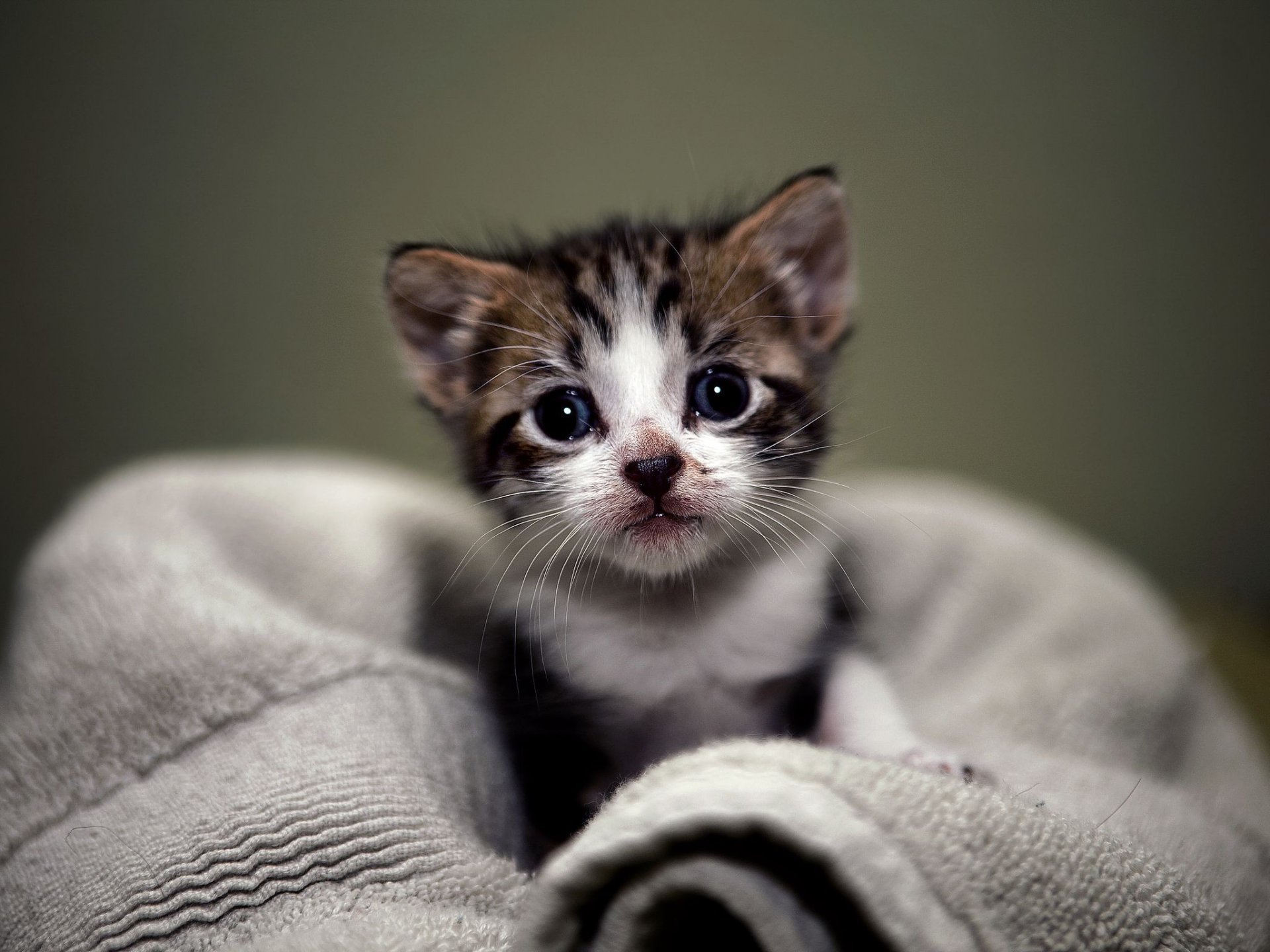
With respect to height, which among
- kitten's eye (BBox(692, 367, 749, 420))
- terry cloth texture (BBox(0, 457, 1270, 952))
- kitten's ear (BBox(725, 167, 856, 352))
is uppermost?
kitten's ear (BBox(725, 167, 856, 352))

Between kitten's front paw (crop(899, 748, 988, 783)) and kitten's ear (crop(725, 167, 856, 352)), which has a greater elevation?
kitten's ear (crop(725, 167, 856, 352))

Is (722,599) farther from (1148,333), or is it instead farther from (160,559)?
(1148,333)

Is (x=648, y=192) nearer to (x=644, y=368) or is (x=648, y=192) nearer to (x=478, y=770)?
(x=644, y=368)

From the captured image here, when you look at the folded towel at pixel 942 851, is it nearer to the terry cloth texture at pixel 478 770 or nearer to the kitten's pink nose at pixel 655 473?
the terry cloth texture at pixel 478 770

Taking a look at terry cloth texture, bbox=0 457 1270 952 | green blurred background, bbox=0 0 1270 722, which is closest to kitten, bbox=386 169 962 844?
terry cloth texture, bbox=0 457 1270 952

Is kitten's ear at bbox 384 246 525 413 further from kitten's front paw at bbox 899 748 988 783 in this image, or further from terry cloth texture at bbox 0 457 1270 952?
kitten's front paw at bbox 899 748 988 783

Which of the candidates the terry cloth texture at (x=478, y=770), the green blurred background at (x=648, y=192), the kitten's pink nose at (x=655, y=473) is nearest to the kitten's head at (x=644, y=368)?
the kitten's pink nose at (x=655, y=473)

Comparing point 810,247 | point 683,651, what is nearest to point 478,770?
point 683,651
